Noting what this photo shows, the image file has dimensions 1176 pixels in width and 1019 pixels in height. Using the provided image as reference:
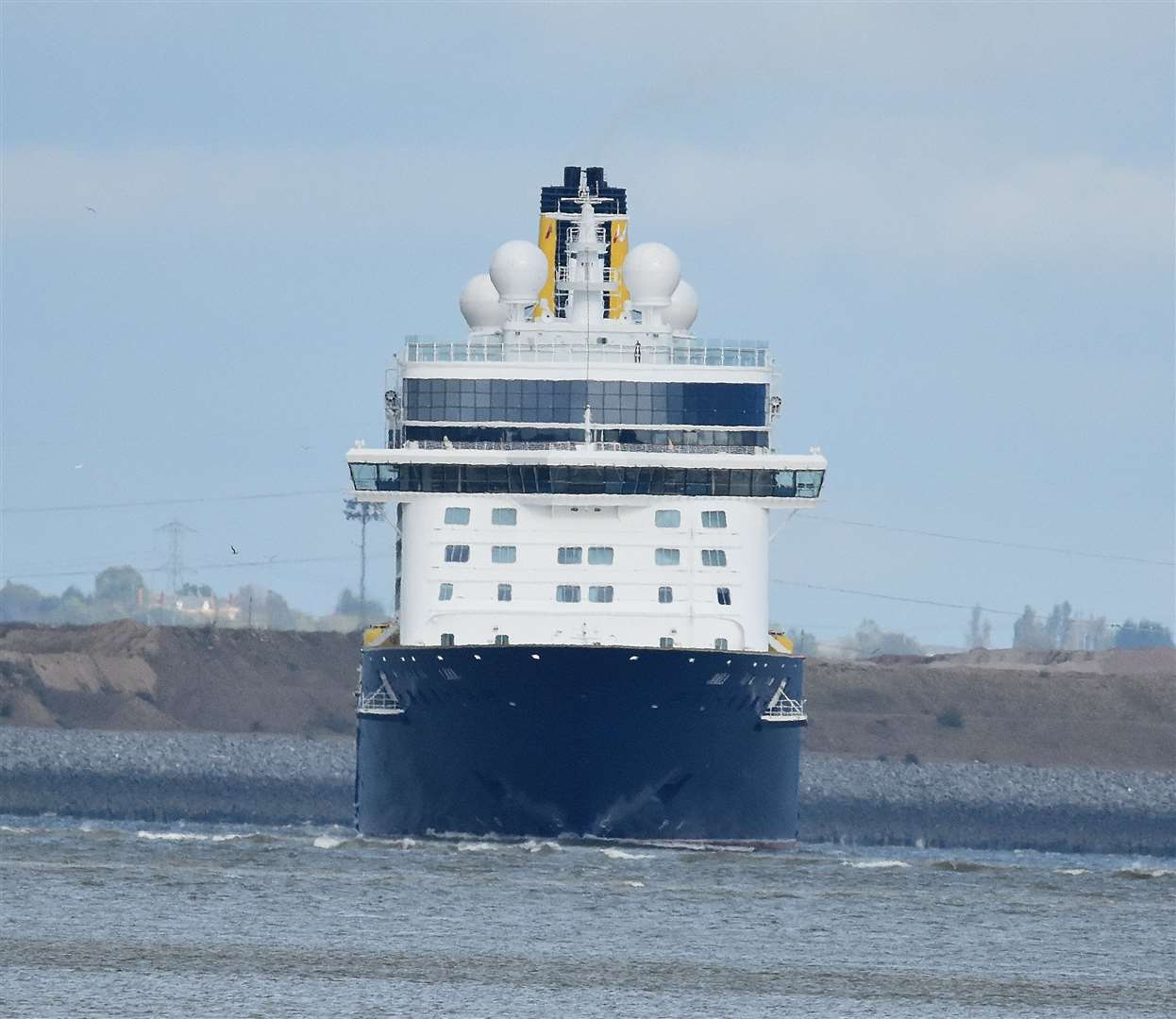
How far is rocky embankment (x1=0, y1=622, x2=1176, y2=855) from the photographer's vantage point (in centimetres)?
9962

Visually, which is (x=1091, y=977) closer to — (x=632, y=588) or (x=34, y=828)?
(x=632, y=588)

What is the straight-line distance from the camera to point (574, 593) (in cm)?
6456

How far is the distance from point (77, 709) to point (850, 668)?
107 ft

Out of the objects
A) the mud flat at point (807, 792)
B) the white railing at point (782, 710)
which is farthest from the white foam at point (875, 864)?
the mud flat at point (807, 792)

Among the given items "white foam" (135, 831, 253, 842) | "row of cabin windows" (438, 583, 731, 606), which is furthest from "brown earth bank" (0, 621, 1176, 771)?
"row of cabin windows" (438, 583, 731, 606)

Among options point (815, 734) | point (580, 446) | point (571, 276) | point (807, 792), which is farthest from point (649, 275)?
point (815, 734)

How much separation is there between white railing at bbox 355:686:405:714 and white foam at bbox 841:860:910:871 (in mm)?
9418

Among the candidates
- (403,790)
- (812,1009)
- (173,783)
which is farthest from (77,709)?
(812,1009)

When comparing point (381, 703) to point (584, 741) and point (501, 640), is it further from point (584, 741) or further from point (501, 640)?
point (584, 741)

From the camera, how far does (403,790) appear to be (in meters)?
65.0

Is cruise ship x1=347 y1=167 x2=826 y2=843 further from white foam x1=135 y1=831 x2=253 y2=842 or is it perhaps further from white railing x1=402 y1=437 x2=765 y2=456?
white foam x1=135 y1=831 x2=253 y2=842

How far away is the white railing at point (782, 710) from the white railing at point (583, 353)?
7.07 m

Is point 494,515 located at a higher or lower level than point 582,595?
higher

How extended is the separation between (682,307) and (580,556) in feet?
36.9
